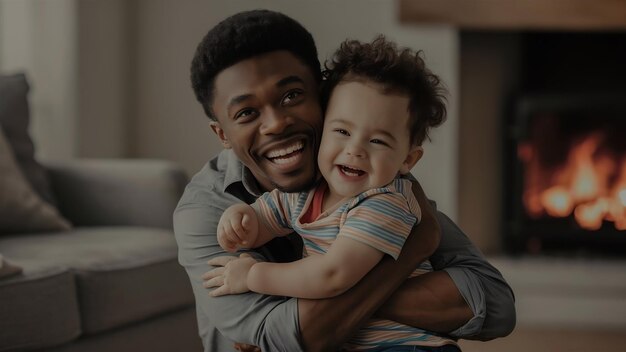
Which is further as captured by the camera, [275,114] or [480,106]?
[480,106]

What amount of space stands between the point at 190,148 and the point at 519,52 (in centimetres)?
146

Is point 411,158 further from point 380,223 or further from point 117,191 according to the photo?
point 117,191

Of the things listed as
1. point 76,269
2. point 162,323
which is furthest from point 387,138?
point 162,323

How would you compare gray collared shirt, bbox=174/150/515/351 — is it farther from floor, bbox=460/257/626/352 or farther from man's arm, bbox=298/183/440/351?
floor, bbox=460/257/626/352

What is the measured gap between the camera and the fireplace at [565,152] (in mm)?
3605

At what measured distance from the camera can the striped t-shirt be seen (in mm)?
1229

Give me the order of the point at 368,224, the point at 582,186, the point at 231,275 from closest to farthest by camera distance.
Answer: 1. the point at 368,224
2. the point at 231,275
3. the point at 582,186

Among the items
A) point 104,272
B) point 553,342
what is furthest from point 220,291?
point 553,342

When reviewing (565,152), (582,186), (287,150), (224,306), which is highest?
(287,150)

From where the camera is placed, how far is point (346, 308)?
1257mm

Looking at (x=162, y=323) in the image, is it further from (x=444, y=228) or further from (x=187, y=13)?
(x=187, y=13)

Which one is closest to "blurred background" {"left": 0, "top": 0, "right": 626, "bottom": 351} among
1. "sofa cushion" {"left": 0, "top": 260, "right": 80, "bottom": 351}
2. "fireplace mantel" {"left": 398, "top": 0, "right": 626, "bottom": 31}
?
"fireplace mantel" {"left": 398, "top": 0, "right": 626, "bottom": 31}

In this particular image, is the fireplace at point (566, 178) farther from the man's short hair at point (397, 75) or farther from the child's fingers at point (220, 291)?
the child's fingers at point (220, 291)

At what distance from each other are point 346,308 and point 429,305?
131 mm
